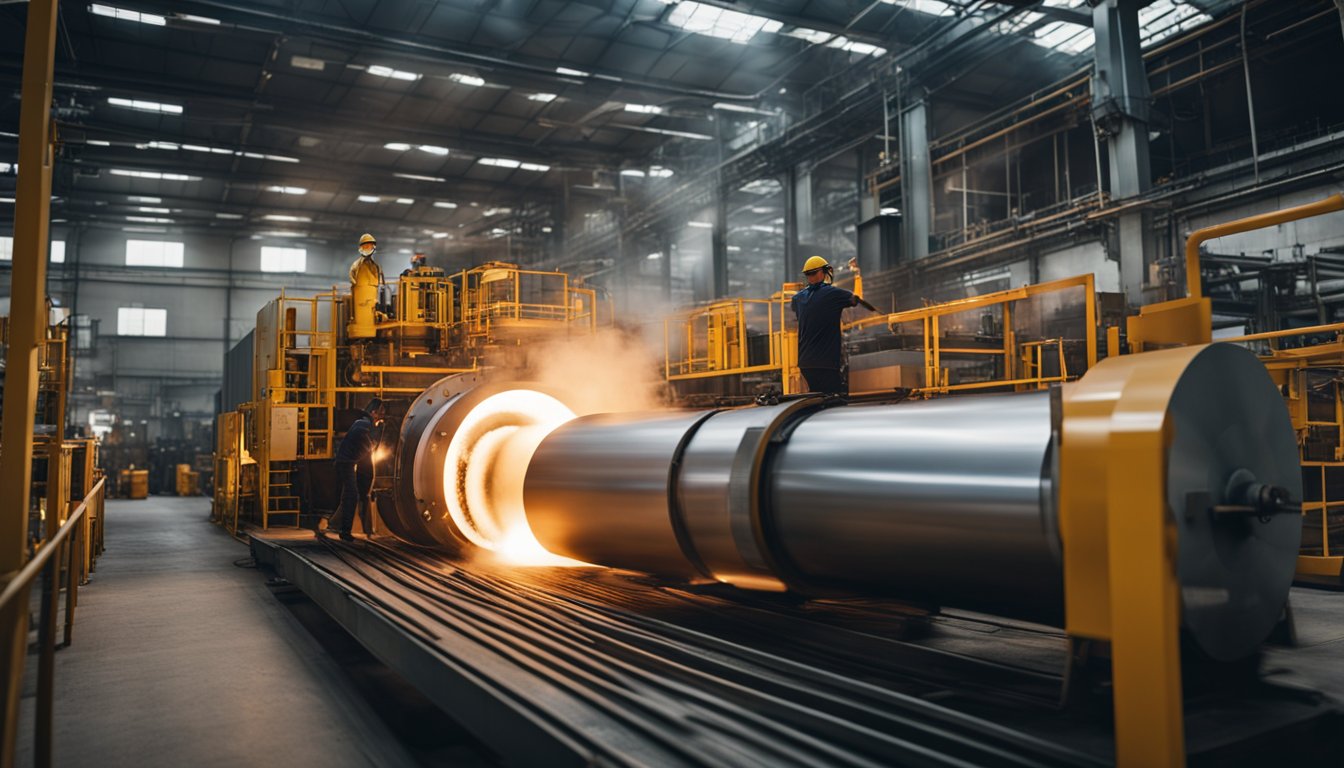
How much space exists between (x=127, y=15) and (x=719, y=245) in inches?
492

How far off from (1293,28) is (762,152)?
30.8 feet

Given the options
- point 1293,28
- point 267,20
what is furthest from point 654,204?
point 1293,28

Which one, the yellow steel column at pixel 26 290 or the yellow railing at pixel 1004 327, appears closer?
the yellow steel column at pixel 26 290

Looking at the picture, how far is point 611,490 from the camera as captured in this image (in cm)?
439

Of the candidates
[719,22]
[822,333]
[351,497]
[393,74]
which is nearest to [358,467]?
[351,497]

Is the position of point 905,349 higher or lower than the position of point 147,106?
lower

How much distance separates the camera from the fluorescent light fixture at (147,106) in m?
19.5

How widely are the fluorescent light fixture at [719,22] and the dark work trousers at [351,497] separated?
11.2m

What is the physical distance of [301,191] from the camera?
87.8 feet

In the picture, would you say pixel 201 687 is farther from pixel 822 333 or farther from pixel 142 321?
pixel 142 321

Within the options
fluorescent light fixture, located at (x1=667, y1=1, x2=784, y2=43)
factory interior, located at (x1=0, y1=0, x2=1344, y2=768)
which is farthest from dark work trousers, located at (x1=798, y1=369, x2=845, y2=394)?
fluorescent light fixture, located at (x1=667, y1=1, x2=784, y2=43)

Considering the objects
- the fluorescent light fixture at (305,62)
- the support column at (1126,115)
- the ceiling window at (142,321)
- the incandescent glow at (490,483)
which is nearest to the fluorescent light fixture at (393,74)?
the fluorescent light fixture at (305,62)

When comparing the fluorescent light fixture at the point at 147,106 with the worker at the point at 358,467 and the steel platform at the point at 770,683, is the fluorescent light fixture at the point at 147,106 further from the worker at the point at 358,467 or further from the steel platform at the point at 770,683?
the steel platform at the point at 770,683

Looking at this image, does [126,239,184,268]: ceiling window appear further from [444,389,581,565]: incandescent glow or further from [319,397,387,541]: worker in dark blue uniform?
[444,389,581,565]: incandescent glow
